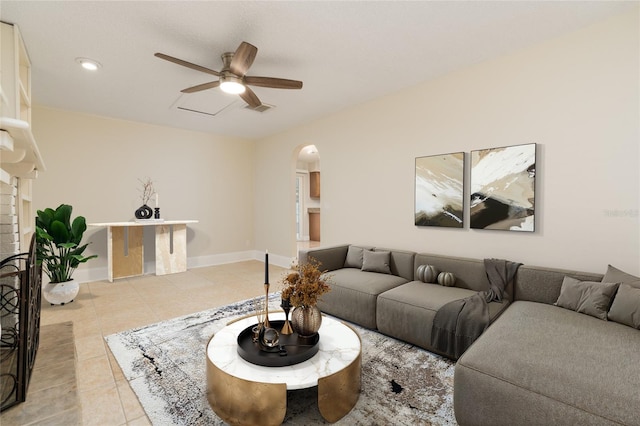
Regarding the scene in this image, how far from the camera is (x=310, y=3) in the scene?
2.19m

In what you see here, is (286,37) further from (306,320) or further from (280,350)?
(280,350)

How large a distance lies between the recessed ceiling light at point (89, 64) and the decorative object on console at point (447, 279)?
4.24 m

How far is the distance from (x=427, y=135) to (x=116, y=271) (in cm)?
520

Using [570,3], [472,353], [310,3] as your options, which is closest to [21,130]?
[310,3]

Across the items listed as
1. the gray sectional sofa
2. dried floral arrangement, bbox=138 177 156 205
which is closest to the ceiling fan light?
the gray sectional sofa

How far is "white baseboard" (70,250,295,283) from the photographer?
187 inches

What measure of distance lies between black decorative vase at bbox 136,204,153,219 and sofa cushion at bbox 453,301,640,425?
5195 mm

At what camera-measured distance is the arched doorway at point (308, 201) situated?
9.86m

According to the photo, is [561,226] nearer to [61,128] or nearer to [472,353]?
[472,353]

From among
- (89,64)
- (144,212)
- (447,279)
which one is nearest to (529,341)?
(447,279)

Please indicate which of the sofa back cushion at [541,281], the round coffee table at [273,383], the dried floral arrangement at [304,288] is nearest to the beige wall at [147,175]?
the round coffee table at [273,383]

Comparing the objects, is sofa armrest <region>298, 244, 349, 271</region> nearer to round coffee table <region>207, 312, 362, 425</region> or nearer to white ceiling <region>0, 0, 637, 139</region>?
round coffee table <region>207, 312, 362, 425</region>

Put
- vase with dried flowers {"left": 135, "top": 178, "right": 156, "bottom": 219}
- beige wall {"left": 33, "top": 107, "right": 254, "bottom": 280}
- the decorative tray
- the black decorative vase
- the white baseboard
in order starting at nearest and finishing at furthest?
the decorative tray, beige wall {"left": 33, "top": 107, "right": 254, "bottom": 280}, the white baseboard, the black decorative vase, vase with dried flowers {"left": 135, "top": 178, "right": 156, "bottom": 219}

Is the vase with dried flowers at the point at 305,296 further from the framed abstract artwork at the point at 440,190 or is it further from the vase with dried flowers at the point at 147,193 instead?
the vase with dried flowers at the point at 147,193
